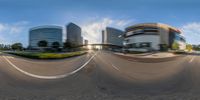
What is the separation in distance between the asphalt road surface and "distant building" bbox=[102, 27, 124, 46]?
14 cm

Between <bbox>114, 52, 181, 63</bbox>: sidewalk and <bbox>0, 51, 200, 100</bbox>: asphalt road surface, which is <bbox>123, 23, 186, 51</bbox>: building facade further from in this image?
<bbox>0, 51, 200, 100</bbox>: asphalt road surface

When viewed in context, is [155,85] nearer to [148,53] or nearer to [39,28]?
[148,53]

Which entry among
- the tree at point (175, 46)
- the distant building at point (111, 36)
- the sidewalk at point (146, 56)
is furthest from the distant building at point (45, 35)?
the tree at point (175, 46)

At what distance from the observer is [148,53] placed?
2.38 metres

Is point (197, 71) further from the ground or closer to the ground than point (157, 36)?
closer to the ground

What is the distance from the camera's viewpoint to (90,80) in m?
2.59

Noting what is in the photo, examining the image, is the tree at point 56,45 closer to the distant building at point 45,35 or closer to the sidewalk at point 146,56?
the distant building at point 45,35

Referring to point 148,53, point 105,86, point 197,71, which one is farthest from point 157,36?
point 197,71

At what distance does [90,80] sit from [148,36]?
0.84 metres

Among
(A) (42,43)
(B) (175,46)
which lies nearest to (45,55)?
(A) (42,43)

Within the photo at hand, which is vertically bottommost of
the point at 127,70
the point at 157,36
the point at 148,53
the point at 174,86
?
the point at 174,86

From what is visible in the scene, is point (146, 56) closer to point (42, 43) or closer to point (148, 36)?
point (148, 36)

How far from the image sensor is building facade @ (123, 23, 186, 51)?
2.38 metres

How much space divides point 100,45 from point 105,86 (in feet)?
1.74
